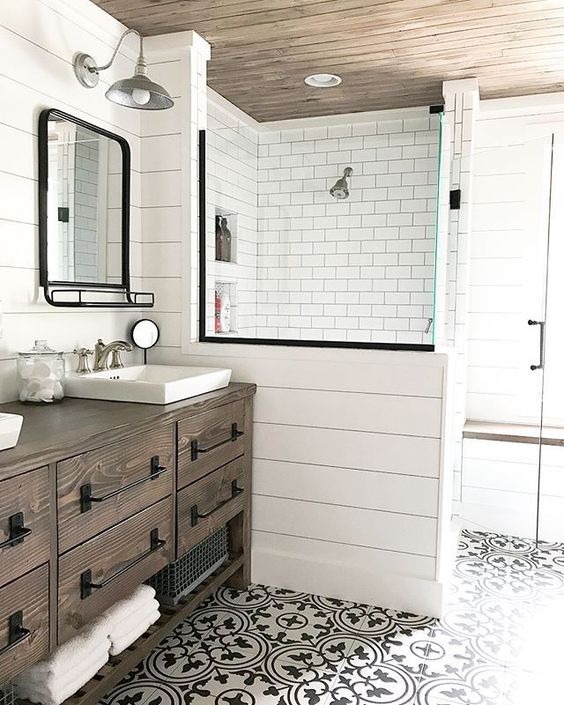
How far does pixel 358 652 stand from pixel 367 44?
97.6 inches

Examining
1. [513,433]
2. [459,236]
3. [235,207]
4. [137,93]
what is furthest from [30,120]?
[513,433]

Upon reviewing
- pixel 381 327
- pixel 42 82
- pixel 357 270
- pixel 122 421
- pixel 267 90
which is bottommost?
pixel 122 421

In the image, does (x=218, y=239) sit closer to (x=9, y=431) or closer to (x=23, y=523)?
(x=9, y=431)

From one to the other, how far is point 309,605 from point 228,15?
7.84ft

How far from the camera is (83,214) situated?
2.54m

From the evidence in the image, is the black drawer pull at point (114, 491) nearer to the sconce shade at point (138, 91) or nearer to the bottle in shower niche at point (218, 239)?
the sconce shade at point (138, 91)

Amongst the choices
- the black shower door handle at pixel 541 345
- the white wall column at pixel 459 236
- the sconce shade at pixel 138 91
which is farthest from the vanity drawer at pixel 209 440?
the black shower door handle at pixel 541 345

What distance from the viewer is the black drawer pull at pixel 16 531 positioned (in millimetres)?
1437

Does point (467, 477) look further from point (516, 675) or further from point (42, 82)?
point (42, 82)

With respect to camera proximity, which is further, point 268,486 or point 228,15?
point 268,486

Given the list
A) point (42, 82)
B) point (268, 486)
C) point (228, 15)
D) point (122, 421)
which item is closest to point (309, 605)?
point (268, 486)

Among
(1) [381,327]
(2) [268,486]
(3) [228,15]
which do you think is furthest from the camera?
(1) [381,327]

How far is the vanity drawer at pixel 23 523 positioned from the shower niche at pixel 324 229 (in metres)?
1.51

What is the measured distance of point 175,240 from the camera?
2.89 m
